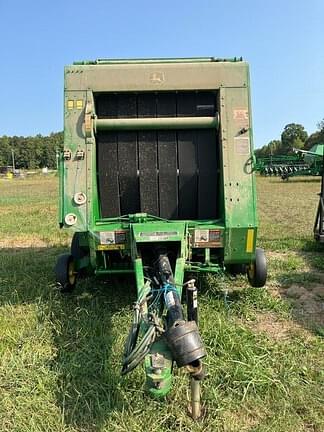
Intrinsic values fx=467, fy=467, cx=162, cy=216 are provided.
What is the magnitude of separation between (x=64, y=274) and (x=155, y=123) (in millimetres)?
1821

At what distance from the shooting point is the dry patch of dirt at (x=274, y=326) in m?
4.10

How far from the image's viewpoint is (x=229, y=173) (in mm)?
4375

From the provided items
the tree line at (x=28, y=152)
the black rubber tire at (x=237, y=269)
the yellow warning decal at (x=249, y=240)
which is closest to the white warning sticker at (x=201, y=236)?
Result: the yellow warning decal at (x=249, y=240)

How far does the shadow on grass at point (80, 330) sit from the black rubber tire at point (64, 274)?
16 cm

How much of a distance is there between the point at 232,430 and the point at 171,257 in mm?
1843

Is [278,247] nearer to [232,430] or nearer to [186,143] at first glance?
[186,143]

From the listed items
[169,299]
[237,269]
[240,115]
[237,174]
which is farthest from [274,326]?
[240,115]

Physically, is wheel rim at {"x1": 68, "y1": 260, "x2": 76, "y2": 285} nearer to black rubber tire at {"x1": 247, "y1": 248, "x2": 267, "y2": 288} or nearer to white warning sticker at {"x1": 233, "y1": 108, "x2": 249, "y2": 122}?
black rubber tire at {"x1": 247, "y1": 248, "x2": 267, "y2": 288}

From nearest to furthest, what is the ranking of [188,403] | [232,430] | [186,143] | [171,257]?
[232,430]
[188,403]
[171,257]
[186,143]

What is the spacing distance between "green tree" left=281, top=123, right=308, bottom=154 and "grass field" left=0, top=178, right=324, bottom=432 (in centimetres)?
8005

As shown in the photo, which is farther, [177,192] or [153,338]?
[177,192]

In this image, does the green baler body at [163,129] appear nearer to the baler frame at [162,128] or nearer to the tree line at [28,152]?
the baler frame at [162,128]

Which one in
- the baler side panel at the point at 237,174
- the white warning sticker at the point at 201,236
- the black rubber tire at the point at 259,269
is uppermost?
the baler side panel at the point at 237,174

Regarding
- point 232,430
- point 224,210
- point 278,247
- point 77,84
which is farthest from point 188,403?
point 278,247
